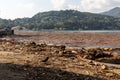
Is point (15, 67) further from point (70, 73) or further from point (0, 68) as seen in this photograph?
point (70, 73)

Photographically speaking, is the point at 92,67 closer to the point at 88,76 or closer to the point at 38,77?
the point at 88,76

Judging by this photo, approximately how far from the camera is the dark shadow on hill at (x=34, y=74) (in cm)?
1315

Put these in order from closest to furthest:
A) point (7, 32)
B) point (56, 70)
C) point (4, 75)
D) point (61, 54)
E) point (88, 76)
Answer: point (4, 75), point (88, 76), point (56, 70), point (61, 54), point (7, 32)

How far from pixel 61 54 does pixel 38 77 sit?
9.27m

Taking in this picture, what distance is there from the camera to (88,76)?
14.4m

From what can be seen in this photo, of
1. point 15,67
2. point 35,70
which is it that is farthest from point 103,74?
point 15,67

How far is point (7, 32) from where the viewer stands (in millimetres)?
82312

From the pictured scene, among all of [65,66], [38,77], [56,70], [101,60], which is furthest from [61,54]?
[38,77]

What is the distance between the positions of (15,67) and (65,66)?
3.00 metres

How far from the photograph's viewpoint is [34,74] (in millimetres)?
13852

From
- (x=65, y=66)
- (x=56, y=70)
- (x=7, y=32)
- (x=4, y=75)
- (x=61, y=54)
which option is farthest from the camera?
(x=7, y=32)

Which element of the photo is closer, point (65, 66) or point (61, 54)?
point (65, 66)

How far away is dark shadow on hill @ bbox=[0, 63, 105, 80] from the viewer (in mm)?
13149

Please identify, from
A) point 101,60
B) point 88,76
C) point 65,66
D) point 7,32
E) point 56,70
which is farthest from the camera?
point 7,32
